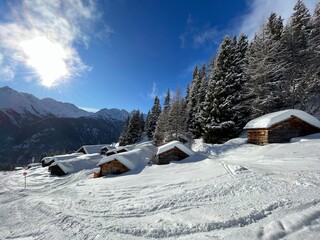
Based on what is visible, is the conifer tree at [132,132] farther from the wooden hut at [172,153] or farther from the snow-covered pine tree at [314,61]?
the snow-covered pine tree at [314,61]

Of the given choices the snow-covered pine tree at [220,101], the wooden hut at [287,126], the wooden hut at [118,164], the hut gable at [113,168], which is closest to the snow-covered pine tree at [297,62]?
the snow-covered pine tree at [220,101]

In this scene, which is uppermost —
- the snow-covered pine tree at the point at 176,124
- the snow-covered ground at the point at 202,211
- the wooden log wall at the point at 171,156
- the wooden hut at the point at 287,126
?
the snow-covered pine tree at the point at 176,124

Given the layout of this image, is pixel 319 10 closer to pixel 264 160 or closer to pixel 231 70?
pixel 231 70

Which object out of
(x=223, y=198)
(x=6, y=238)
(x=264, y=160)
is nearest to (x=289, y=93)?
(x=264, y=160)

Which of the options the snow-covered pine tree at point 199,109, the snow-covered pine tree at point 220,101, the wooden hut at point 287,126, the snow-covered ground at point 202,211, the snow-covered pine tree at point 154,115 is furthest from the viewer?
the snow-covered pine tree at point 154,115

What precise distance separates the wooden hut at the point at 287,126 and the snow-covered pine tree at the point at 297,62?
8095 millimetres

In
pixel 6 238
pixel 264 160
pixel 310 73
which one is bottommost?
pixel 6 238

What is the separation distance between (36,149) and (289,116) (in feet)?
694

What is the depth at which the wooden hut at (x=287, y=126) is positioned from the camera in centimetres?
1848

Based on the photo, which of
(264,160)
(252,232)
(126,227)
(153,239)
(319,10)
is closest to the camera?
(252,232)

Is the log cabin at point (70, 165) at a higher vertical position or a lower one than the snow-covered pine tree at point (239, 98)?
lower

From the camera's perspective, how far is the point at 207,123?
2745cm

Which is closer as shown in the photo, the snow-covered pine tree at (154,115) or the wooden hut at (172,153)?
the wooden hut at (172,153)

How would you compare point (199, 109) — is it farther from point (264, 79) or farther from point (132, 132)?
point (132, 132)
